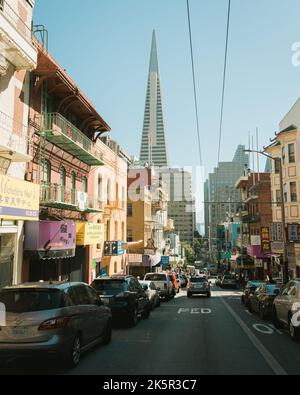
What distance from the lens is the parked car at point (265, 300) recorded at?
1598 cm

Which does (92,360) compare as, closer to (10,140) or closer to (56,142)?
(10,140)

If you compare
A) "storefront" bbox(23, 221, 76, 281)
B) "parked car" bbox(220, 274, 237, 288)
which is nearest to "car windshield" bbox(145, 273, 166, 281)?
"storefront" bbox(23, 221, 76, 281)

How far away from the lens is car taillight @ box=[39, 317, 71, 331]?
24.7ft

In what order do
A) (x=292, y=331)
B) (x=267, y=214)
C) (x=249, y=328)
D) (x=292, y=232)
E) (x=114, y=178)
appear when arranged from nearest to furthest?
1. (x=292, y=331)
2. (x=249, y=328)
3. (x=292, y=232)
4. (x=114, y=178)
5. (x=267, y=214)

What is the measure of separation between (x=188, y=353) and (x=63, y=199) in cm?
1359

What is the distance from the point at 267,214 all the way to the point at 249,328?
42.1 m

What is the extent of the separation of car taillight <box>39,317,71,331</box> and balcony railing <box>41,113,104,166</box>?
40.5 feet

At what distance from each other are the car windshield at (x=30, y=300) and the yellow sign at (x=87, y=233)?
49.1ft

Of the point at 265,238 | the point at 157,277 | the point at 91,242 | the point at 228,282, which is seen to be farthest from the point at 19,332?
the point at 228,282

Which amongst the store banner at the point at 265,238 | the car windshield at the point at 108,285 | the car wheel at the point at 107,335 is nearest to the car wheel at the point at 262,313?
the car windshield at the point at 108,285

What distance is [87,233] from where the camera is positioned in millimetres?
23672

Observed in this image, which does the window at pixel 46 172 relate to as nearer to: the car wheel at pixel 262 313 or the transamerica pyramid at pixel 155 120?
the car wheel at pixel 262 313
